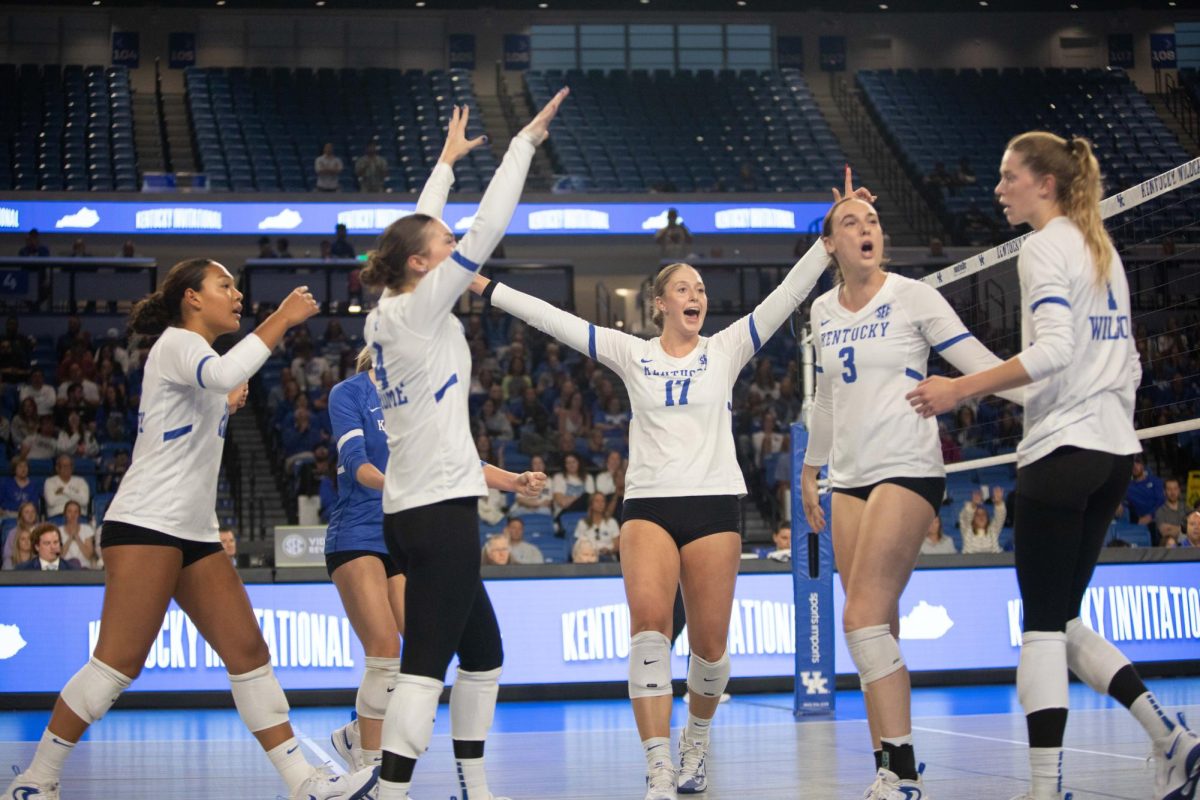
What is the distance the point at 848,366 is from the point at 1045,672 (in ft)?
4.51

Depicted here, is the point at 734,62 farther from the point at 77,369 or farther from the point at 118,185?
the point at 77,369

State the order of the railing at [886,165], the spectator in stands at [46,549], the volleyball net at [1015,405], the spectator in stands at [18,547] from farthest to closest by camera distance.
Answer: the railing at [886,165] → the spectator in stands at [18,547] → the spectator in stands at [46,549] → the volleyball net at [1015,405]

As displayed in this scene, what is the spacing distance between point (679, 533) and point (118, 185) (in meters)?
22.4

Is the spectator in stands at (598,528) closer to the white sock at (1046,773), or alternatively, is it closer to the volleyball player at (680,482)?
the volleyball player at (680,482)

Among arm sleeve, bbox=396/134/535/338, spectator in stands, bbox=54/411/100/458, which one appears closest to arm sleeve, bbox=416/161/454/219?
arm sleeve, bbox=396/134/535/338

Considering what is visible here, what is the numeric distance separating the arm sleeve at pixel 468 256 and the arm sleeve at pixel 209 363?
2.32 feet

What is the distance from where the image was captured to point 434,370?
14.4 feet

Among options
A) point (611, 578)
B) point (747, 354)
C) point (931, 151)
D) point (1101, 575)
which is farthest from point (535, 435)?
point (931, 151)

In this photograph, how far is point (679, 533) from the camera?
5562 millimetres

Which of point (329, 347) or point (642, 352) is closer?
point (642, 352)

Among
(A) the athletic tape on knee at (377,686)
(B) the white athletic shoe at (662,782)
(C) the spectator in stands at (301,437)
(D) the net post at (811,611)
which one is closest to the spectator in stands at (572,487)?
(C) the spectator in stands at (301,437)

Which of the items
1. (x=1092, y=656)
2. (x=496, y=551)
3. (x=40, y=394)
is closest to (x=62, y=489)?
(x=40, y=394)

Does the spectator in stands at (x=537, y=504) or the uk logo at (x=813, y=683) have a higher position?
the spectator in stands at (x=537, y=504)

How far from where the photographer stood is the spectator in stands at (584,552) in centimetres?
1283
